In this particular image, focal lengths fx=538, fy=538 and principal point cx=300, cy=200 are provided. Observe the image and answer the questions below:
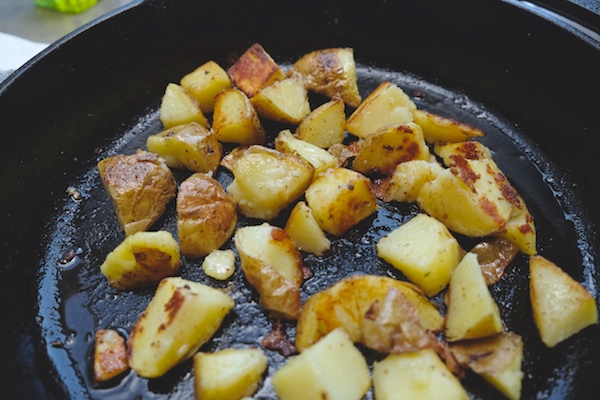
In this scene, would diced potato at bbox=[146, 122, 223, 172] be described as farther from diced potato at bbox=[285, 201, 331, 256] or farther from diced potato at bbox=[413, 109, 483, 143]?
diced potato at bbox=[413, 109, 483, 143]

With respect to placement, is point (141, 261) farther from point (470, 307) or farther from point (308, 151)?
point (470, 307)

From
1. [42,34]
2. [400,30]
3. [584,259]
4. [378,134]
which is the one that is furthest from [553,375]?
[42,34]

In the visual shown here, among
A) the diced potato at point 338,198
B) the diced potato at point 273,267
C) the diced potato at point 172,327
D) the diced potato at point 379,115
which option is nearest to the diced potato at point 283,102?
the diced potato at point 379,115

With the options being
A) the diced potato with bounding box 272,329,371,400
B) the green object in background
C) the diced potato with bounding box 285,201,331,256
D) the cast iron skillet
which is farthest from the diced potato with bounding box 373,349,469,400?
the green object in background

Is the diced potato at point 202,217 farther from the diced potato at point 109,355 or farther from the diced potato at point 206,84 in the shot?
the diced potato at point 206,84

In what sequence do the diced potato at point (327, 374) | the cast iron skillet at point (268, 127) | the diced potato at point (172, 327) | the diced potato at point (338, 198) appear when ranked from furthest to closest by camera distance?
the diced potato at point (338, 198) < the cast iron skillet at point (268, 127) < the diced potato at point (172, 327) < the diced potato at point (327, 374)

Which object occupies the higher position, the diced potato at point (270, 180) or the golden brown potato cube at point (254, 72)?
the golden brown potato cube at point (254, 72)
